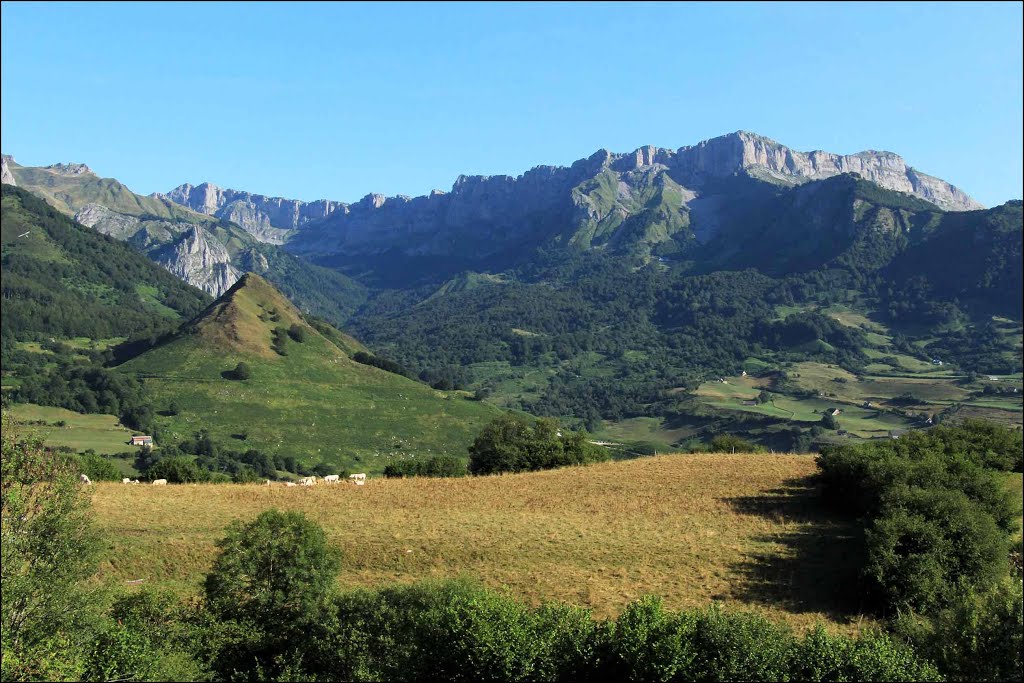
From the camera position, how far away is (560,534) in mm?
50531

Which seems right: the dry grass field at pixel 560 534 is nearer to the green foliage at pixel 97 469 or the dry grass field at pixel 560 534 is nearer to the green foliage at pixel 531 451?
the green foliage at pixel 531 451

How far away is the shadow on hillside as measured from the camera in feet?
134

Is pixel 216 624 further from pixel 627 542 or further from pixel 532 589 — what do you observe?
pixel 627 542

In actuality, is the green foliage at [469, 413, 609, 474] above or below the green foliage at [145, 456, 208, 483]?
above

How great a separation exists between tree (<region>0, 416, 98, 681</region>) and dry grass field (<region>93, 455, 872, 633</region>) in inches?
317

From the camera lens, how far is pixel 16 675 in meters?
26.9

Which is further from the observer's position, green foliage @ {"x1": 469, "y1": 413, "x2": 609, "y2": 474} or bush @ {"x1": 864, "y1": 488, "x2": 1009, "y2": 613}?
green foliage @ {"x1": 469, "y1": 413, "x2": 609, "y2": 474}

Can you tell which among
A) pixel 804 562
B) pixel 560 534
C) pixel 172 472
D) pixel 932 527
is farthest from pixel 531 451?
pixel 932 527

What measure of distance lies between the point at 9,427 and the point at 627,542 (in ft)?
118

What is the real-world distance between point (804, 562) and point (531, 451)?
123ft

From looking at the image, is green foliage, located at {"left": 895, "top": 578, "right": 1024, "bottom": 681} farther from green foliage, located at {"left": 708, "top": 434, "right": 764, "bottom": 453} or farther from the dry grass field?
green foliage, located at {"left": 708, "top": 434, "right": 764, "bottom": 453}

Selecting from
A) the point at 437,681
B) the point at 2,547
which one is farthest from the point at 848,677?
the point at 2,547

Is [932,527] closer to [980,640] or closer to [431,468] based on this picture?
[980,640]

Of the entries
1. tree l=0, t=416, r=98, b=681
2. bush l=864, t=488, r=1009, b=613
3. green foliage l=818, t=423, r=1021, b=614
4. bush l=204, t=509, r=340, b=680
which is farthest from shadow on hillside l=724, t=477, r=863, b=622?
tree l=0, t=416, r=98, b=681
